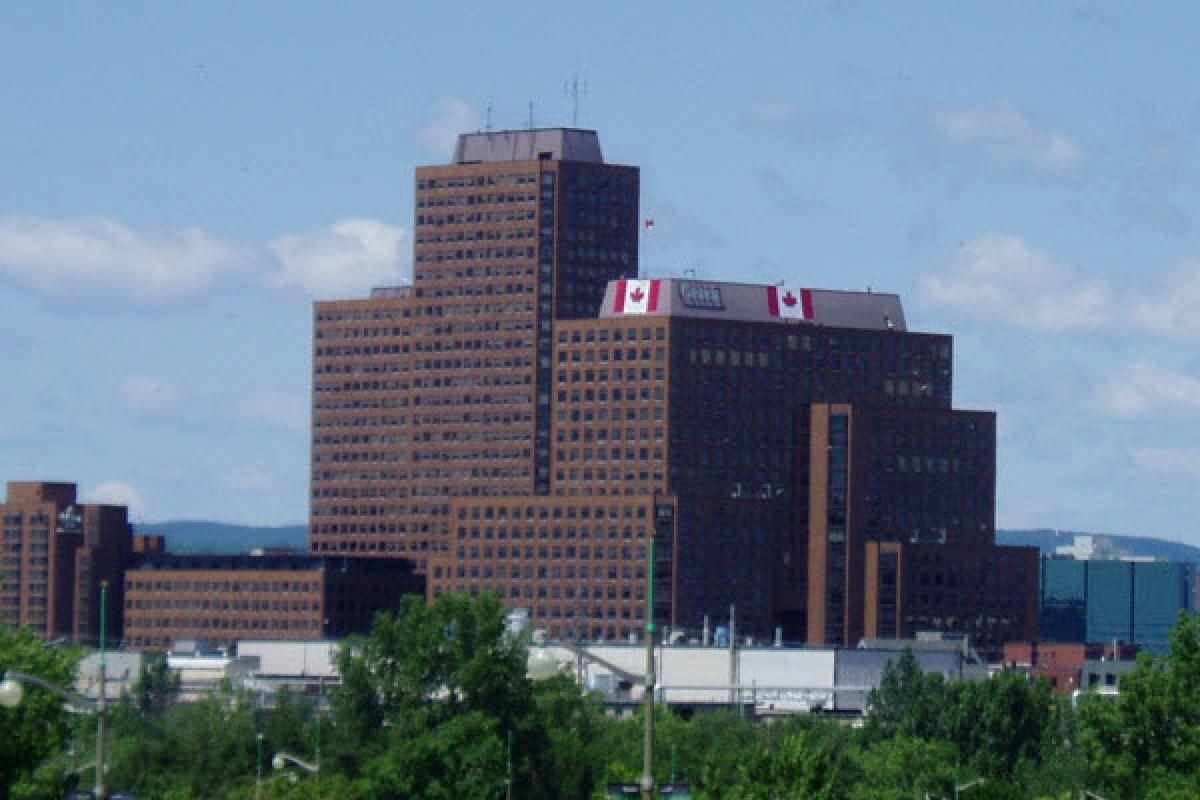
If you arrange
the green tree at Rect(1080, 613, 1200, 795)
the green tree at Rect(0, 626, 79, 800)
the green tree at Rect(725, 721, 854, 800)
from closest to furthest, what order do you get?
the green tree at Rect(725, 721, 854, 800) → the green tree at Rect(0, 626, 79, 800) → the green tree at Rect(1080, 613, 1200, 795)

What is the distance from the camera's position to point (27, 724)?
144375 mm

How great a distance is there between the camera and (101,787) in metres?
109

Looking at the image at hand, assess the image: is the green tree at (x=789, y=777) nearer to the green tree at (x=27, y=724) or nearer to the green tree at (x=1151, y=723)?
the green tree at (x=27, y=724)

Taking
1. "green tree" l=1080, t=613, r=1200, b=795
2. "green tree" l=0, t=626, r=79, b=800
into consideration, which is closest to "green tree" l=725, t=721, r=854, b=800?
"green tree" l=0, t=626, r=79, b=800

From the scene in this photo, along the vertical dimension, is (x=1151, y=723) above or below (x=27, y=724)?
below

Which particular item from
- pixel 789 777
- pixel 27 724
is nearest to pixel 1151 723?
pixel 789 777

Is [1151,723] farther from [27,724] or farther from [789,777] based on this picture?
[27,724]

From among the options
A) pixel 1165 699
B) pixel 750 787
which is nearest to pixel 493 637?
pixel 1165 699

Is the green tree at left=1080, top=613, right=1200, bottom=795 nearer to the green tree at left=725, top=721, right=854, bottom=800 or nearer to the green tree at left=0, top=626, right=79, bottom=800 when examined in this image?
the green tree at left=725, top=721, right=854, bottom=800

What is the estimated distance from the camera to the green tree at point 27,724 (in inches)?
5600

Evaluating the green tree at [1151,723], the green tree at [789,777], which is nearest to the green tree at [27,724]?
the green tree at [789,777]

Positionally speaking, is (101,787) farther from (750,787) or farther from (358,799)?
(358,799)

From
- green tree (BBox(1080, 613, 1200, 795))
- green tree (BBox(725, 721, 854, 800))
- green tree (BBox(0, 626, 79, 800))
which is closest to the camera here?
green tree (BBox(725, 721, 854, 800))

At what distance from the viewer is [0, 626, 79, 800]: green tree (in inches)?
5600
